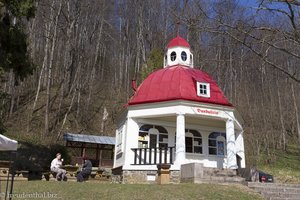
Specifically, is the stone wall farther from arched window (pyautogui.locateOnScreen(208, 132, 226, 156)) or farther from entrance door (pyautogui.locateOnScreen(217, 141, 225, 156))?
entrance door (pyautogui.locateOnScreen(217, 141, 225, 156))

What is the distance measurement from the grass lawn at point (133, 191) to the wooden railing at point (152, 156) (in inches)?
235

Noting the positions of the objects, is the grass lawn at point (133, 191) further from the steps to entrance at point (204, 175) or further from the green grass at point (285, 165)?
the green grass at point (285, 165)

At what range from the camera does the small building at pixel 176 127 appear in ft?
61.2

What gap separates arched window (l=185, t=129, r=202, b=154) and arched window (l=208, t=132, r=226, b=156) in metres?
0.71

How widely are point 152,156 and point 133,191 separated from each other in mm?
7550

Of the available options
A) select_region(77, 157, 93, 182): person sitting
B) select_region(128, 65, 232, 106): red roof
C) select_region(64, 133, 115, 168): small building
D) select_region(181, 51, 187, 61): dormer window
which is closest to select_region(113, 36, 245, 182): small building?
select_region(128, 65, 232, 106): red roof

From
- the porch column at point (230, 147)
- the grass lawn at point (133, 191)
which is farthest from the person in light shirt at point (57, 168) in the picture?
the porch column at point (230, 147)

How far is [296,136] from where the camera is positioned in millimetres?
44781

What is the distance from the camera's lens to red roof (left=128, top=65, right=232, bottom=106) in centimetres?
1898

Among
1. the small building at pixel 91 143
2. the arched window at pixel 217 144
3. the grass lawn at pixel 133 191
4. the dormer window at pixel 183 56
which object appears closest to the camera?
the grass lawn at pixel 133 191

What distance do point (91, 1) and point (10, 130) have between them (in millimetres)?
18651

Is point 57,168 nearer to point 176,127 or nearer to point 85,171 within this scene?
point 85,171

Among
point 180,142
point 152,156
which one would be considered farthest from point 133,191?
point 152,156

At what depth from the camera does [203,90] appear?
19625mm
